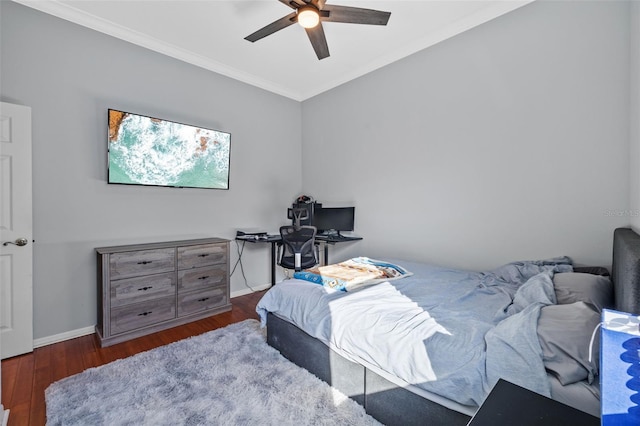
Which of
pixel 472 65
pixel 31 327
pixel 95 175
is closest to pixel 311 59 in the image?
pixel 472 65

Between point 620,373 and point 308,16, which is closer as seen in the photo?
point 620,373

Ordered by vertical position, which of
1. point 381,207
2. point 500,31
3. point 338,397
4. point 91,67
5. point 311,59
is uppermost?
point 311,59

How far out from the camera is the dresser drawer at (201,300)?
299 centimetres

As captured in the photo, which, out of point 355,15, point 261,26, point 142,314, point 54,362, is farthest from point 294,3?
point 54,362

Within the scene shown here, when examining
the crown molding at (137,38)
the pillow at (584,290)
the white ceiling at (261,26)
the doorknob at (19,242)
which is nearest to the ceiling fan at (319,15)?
the white ceiling at (261,26)

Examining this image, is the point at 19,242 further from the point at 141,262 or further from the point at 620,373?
the point at 620,373

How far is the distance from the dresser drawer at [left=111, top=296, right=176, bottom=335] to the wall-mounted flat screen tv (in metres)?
1.27

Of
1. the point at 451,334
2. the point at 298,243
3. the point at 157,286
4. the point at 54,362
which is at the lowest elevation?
the point at 54,362

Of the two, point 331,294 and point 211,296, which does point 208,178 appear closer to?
point 211,296

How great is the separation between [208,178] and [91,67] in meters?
1.53

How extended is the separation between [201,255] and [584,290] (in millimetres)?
3223

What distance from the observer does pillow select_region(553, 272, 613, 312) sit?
1553mm

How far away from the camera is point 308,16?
6.84ft

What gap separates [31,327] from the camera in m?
2.39
